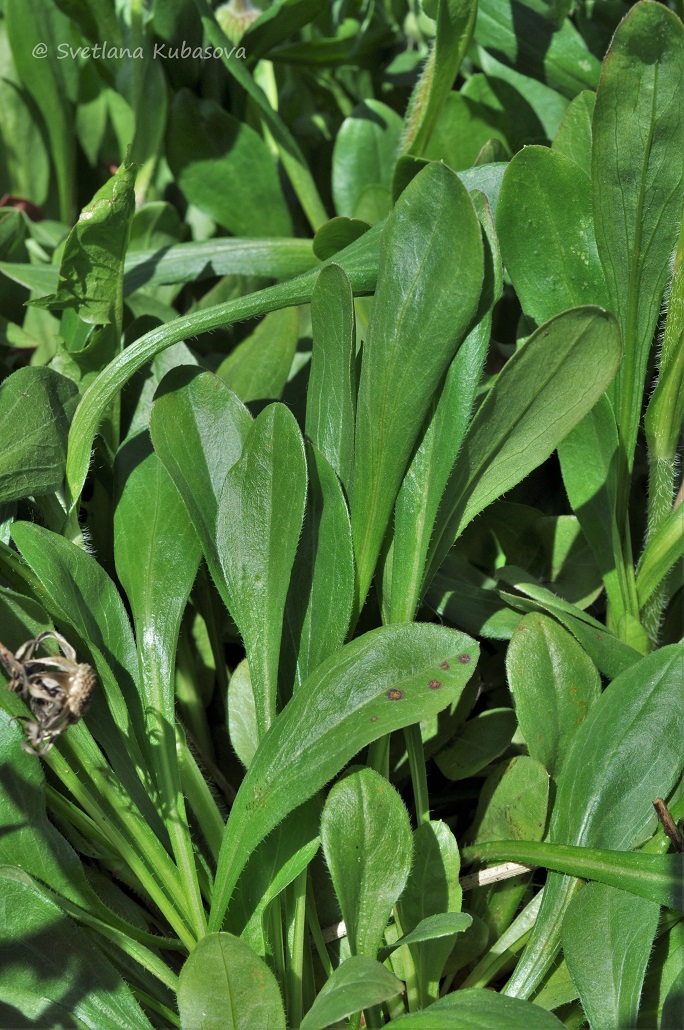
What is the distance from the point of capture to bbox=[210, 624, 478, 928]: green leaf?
691mm

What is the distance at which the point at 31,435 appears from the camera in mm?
835

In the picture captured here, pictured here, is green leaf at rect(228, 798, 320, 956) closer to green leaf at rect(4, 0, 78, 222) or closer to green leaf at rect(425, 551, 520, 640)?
green leaf at rect(425, 551, 520, 640)

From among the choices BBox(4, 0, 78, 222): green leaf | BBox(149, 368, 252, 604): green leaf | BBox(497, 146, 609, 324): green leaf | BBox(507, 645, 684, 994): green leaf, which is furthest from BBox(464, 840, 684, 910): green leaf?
BBox(4, 0, 78, 222): green leaf

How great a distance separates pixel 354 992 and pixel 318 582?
0.32 metres

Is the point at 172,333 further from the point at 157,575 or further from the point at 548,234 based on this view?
the point at 548,234

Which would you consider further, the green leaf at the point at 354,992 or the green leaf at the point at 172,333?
the green leaf at the point at 172,333

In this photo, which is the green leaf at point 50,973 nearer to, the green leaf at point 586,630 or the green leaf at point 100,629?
the green leaf at point 100,629

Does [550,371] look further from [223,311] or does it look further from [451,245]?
[223,311]

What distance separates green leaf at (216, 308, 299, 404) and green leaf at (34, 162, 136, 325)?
0.44ft

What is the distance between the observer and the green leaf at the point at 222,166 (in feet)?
4.22

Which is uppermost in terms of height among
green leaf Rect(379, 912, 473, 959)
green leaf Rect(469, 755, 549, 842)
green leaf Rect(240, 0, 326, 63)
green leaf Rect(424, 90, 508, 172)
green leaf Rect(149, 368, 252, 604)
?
green leaf Rect(240, 0, 326, 63)

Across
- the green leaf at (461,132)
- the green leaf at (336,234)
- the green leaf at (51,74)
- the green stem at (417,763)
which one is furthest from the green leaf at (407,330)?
the green leaf at (51,74)

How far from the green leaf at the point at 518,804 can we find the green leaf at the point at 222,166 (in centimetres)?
81

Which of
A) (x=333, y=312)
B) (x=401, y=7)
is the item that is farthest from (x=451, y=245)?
(x=401, y=7)
